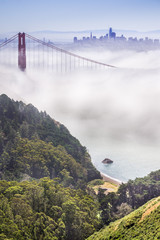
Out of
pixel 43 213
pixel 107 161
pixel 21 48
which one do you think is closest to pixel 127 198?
pixel 43 213

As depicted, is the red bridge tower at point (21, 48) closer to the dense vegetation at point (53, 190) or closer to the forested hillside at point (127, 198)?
the dense vegetation at point (53, 190)

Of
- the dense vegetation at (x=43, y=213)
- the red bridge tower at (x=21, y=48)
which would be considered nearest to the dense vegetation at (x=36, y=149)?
the dense vegetation at (x=43, y=213)

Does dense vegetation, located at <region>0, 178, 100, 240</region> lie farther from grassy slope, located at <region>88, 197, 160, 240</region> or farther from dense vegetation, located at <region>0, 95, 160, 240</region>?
grassy slope, located at <region>88, 197, 160, 240</region>

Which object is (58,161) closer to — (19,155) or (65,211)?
(19,155)

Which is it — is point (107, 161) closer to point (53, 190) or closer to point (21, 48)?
point (53, 190)

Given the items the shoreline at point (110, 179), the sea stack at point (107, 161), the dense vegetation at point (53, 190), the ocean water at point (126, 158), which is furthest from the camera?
the sea stack at point (107, 161)

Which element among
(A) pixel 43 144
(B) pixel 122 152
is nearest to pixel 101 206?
(A) pixel 43 144
